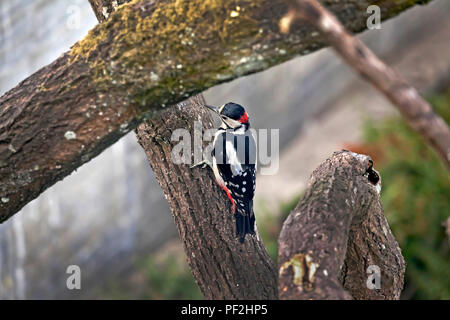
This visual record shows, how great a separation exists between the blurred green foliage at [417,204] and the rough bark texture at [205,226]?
2.06m

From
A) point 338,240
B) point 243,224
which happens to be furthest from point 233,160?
point 338,240

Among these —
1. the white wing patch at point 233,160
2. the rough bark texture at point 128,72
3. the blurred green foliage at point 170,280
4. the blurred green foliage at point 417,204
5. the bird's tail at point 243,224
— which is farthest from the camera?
the blurred green foliage at point 170,280

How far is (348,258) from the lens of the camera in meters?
2.21

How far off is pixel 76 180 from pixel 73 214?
0.88ft

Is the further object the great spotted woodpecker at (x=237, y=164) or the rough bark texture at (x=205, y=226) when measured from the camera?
the great spotted woodpecker at (x=237, y=164)

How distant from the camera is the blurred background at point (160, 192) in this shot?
3975mm

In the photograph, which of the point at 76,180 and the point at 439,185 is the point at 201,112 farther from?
the point at 439,185

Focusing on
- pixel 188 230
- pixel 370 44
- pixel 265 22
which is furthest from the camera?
pixel 370 44

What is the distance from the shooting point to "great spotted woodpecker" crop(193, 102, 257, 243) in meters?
2.29

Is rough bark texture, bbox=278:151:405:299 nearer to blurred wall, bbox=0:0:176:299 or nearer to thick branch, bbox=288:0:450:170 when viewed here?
thick branch, bbox=288:0:450:170

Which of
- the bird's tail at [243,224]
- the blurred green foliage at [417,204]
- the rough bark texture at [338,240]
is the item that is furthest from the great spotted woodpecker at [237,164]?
the blurred green foliage at [417,204]

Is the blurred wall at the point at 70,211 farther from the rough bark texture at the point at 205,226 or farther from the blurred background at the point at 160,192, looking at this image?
the rough bark texture at the point at 205,226

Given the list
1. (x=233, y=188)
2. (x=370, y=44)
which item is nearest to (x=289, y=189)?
(x=370, y=44)

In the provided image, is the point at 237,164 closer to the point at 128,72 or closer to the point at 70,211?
the point at 128,72
